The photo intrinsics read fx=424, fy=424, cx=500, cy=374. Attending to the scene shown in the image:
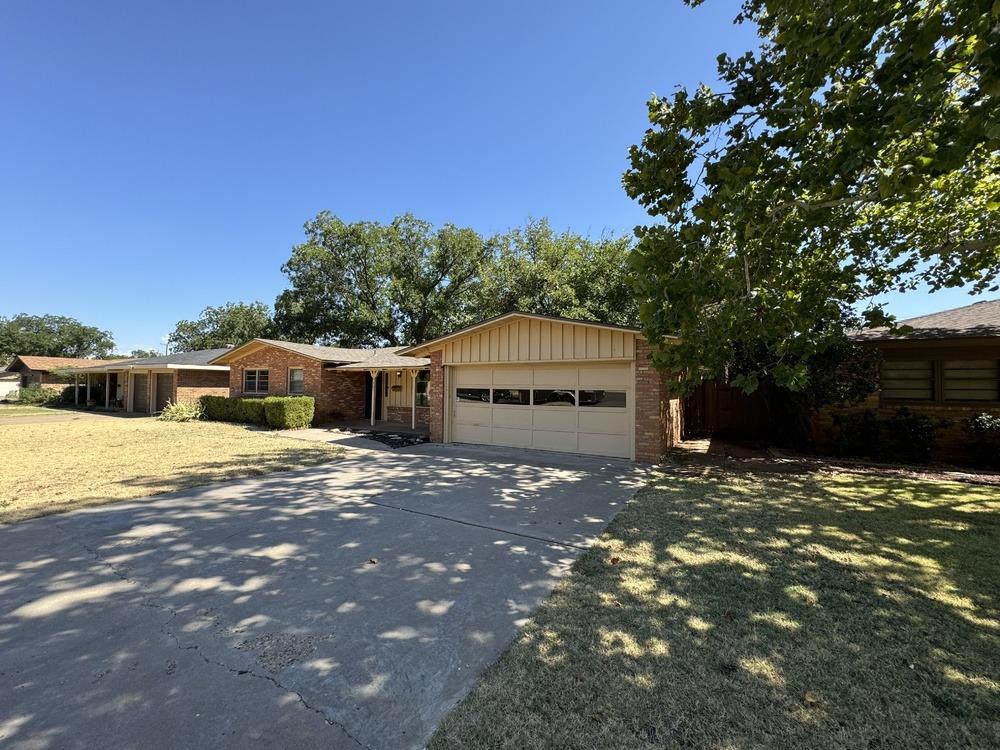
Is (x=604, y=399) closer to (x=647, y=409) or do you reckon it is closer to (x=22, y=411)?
(x=647, y=409)

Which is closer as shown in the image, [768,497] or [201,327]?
[768,497]

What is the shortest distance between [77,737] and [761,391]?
14.5 m

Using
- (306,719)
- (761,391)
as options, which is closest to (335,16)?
(306,719)

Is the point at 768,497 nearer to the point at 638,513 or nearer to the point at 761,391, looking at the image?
the point at 638,513

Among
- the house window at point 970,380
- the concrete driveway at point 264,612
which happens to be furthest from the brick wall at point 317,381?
the house window at point 970,380

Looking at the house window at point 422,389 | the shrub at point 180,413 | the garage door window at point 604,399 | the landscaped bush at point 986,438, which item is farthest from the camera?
the shrub at point 180,413

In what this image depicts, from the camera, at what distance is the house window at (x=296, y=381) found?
18.9 meters

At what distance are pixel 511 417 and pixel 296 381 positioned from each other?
1213 centimetres

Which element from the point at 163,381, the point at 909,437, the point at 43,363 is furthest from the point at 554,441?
the point at 43,363

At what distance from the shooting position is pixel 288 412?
53.2 feet

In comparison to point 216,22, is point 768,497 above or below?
below

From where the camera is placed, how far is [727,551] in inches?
180

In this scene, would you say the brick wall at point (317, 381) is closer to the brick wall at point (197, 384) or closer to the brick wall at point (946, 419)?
the brick wall at point (197, 384)

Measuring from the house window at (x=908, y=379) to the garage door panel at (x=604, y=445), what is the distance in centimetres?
743
